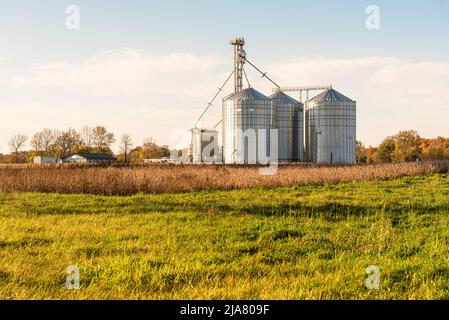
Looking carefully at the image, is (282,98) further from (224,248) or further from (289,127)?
(224,248)

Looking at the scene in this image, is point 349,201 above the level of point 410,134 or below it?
below

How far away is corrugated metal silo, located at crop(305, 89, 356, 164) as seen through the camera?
1834 inches

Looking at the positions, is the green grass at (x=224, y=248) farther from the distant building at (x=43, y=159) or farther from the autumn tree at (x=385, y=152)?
the autumn tree at (x=385, y=152)

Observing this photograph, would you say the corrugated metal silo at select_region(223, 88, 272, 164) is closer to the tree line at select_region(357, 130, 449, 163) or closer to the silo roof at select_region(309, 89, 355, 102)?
the silo roof at select_region(309, 89, 355, 102)

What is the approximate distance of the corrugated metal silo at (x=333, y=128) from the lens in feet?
153

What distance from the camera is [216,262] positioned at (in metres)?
8.12

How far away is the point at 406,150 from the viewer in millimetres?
91000

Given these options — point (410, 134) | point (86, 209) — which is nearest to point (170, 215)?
point (86, 209)

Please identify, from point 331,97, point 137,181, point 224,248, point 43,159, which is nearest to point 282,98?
point 331,97

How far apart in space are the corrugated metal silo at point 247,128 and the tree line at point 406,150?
43.5 m

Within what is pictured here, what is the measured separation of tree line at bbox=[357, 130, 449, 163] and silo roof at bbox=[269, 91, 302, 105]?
37071 millimetres
